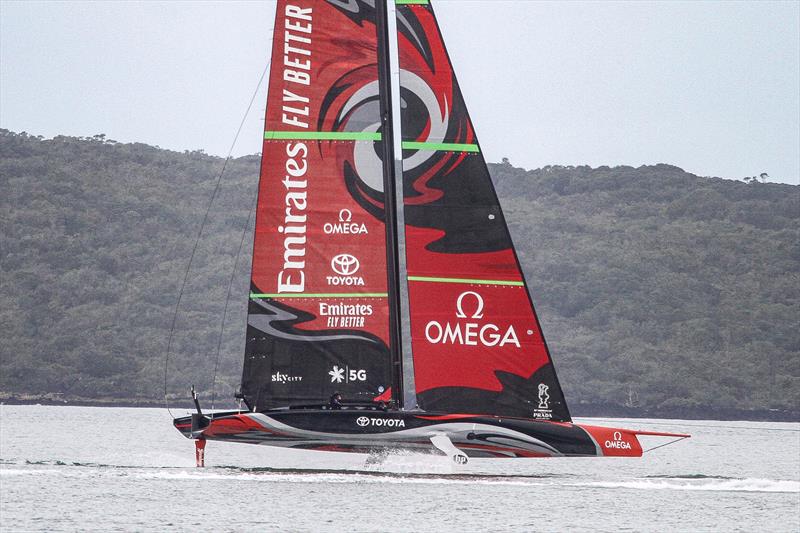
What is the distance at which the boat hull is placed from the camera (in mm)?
25672

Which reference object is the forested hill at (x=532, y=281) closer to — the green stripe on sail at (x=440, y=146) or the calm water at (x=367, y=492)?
the calm water at (x=367, y=492)

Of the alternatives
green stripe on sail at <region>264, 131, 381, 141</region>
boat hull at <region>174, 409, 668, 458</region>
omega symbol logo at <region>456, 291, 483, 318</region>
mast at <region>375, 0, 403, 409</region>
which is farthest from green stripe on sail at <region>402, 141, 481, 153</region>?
boat hull at <region>174, 409, 668, 458</region>

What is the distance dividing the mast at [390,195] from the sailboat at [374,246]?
0.03m

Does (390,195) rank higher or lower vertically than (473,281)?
higher

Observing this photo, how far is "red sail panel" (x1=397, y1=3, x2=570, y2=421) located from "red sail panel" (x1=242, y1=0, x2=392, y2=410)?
26.4 inches

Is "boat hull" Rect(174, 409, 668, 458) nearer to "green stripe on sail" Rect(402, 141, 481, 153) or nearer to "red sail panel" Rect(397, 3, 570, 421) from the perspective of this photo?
"red sail panel" Rect(397, 3, 570, 421)

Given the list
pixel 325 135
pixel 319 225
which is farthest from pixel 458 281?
pixel 325 135

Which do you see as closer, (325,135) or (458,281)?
(458,281)

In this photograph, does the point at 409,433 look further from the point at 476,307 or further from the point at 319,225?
the point at 319,225

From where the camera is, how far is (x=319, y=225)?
2675 cm

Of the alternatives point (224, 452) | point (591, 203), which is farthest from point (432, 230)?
point (591, 203)

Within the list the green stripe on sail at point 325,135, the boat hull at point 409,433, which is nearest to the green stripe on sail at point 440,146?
the green stripe on sail at point 325,135

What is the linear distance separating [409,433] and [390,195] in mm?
4499

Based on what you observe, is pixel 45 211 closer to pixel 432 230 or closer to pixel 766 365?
pixel 766 365
